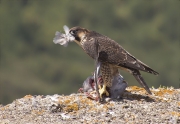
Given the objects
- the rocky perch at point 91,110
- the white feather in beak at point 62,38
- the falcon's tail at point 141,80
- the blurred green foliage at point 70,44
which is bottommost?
the rocky perch at point 91,110

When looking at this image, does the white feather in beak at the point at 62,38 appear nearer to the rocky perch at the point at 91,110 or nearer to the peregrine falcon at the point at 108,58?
the peregrine falcon at the point at 108,58

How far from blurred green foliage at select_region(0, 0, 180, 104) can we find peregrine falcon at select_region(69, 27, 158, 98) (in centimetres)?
8505

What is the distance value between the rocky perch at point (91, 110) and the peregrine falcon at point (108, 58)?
0.39 meters

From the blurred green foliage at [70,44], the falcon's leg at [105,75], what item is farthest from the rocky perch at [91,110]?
the blurred green foliage at [70,44]

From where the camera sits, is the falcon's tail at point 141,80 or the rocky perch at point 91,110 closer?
the rocky perch at point 91,110

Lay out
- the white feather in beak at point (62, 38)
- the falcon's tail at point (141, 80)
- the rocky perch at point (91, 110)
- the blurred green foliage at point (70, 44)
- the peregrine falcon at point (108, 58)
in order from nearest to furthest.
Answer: the rocky perch at point (91, 110) → the peregrine falcon at point (108, 58) → the falcon's tail at point (141, 80) → the white feather in beak at point (62, 38) → the blurred green foliage at point (70, 44)

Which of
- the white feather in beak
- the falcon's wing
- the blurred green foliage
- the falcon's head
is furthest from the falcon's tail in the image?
the blurred green foliage

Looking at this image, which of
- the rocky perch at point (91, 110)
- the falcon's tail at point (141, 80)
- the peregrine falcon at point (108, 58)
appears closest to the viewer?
the rocky perch at point (91, 110)

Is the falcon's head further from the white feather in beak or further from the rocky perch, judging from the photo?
the rocky perch

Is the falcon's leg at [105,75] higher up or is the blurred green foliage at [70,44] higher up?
the blurred green foliage at [70,44]

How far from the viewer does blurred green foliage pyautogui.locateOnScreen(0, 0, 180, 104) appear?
107625 mm

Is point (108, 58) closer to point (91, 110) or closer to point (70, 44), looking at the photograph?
point (91, 110)

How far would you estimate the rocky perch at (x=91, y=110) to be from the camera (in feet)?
35.5

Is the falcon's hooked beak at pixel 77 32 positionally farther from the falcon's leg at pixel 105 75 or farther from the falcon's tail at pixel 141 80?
the falcon's tail at pixel 141 80
